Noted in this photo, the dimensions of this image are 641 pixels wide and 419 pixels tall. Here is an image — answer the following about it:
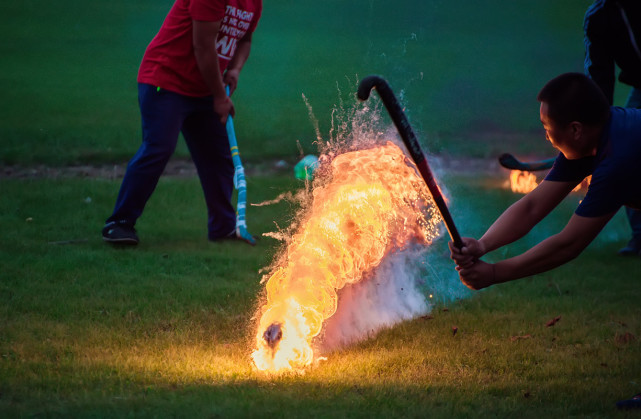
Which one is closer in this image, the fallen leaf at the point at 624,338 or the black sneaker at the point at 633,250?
the fallen leaf at the point at 624,338

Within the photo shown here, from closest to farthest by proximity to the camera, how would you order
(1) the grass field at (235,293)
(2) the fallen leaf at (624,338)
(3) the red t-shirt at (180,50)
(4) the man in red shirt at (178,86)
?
(1) the grass field at (235,293) < (2) the fallen leaf at (624,338) < (4) the man in red shirt at (178,86) < (3) the red t-shirt at (180,50)

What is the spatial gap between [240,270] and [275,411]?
3155 mm

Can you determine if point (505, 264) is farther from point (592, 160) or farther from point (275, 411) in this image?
point (275, 411)

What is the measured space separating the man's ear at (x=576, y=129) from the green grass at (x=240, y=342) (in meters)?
1.28

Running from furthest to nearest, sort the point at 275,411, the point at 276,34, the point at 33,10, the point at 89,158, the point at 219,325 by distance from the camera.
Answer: the point at 276,34 → the point at 33,10 → the point at 89,158 → the point at 219,325 → the point at 275,411

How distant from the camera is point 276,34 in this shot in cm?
1719

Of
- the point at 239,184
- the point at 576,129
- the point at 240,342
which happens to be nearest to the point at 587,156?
the point at 576,129

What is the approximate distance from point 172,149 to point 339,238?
8.77 feet

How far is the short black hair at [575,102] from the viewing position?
3609mm

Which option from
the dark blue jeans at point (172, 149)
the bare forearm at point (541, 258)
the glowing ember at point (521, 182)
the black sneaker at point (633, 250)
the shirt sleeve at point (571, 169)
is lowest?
the glowing ember at point (521, 182)

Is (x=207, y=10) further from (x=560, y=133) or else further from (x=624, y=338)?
(x=624, y=338)

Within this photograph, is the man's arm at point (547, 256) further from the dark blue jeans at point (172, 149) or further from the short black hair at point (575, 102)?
the dark blue jeans at point (172, 149)

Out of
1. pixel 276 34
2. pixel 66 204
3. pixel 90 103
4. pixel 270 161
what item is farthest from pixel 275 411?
pixel 276 34

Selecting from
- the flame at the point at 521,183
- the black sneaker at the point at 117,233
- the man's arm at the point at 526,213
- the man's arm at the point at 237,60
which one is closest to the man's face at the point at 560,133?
the man's arm at the point at 526,213
